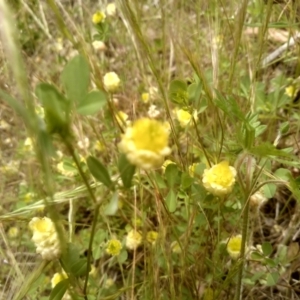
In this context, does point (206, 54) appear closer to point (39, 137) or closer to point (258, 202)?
point (258, 202)

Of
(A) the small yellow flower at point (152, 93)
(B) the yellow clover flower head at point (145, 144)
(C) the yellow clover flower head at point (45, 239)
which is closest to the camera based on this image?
(B) the yellow clover flower head at point (145, 144)

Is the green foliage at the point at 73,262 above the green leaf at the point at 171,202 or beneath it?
above

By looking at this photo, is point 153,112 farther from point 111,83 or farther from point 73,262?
point 73,262

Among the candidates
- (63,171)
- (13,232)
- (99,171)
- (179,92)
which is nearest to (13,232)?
(13,232)

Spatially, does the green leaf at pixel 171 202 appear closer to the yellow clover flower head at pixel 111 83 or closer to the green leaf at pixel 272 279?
the green leaf at pixel 272 279

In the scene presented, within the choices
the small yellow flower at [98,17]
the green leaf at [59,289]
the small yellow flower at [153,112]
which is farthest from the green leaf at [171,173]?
the small yellow flower at [98,17]

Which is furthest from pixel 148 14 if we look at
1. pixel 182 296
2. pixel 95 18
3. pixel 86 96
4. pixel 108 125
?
pixel 86 96

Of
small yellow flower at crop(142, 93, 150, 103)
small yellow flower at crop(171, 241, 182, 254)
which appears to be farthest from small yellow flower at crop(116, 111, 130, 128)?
small yellow flower at crop(171, 241, 182, 254)
